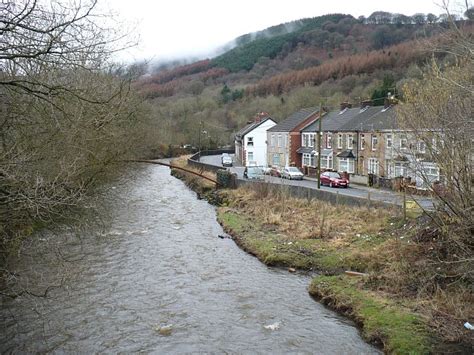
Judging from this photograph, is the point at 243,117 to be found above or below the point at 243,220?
above

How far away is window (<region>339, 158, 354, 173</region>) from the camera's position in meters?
42.2

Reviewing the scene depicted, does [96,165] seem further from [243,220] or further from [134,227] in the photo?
[243,220]

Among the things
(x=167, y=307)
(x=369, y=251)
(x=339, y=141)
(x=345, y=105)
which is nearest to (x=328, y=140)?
(x=339, y=141)

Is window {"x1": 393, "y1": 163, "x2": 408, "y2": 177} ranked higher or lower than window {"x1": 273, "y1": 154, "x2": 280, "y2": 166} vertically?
higher

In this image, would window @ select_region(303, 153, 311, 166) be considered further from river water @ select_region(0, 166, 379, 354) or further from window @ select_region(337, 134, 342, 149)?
river water @ select_region(0, 166, 379, 354)

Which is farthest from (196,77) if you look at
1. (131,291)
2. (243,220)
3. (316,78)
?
(131,291)

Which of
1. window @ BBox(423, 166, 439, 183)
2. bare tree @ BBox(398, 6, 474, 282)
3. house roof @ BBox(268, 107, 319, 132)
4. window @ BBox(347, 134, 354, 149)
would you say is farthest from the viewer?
house roof @ BBox(268, 107, 319, 132)

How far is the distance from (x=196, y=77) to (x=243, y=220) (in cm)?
14625

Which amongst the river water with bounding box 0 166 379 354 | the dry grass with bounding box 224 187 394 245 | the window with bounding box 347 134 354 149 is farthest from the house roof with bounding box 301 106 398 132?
the river water with bounding box 0 166 379 354

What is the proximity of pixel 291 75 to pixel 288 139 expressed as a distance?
75170 millimetres

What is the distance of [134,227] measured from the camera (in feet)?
77.2

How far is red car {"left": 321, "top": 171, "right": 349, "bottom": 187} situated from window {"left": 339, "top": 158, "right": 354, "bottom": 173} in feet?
18.4

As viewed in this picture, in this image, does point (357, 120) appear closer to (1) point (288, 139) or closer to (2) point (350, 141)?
(2) point (350, 141)

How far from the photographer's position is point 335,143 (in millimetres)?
44656
